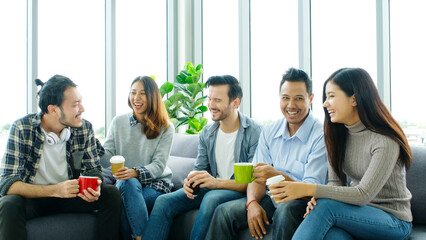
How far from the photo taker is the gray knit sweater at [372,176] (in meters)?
1.56

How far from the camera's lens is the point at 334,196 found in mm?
1586

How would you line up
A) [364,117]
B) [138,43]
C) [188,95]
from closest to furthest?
[364,117], [188,95], [138,43]

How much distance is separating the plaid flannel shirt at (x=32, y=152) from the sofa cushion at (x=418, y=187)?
1.79m

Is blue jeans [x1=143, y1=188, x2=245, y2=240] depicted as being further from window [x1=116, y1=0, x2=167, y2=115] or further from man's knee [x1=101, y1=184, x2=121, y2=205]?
window [x1=116, y1=0, x2=167, y2=115]

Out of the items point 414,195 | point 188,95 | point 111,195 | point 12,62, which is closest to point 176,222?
point 111,195

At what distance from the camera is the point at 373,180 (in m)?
1.56

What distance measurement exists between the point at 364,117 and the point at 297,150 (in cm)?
46

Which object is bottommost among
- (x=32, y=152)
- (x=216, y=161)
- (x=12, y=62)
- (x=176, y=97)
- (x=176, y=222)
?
(x=176, y=222)

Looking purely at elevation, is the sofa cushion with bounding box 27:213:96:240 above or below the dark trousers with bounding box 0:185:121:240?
below

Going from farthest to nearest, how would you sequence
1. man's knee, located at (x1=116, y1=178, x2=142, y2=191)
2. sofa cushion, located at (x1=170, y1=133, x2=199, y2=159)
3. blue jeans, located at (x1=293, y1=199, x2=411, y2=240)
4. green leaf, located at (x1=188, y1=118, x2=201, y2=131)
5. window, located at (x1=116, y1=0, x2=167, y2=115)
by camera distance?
window, located at (x1=116, y1=0, x2=167, y2=115)
green leaf, located at (x1=188, y1=118, x2=201, y2=131)
sofa cushion, located at (x1=170, y1=133, x2=199, y2=159)
man's knee, located at (x1=116, y1=178, x2=142, y2=191)
blue jeans, located at (x1=293, y1=199, x2=411, y2=240)

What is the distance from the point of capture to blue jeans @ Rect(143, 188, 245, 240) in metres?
1.96

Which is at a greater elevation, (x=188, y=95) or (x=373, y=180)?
(x=188, y=95)

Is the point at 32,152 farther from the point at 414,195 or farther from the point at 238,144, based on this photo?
the point at 414,195

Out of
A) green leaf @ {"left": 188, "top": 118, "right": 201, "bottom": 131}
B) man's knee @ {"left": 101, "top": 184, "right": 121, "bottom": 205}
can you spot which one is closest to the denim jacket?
man's knee @ {"left": 101, "top": 184, "right": 121, "bottom": 205}
